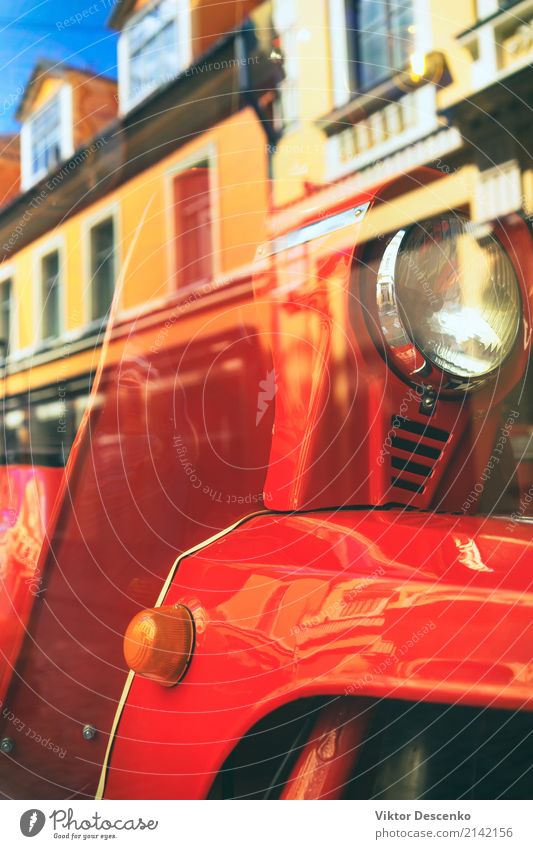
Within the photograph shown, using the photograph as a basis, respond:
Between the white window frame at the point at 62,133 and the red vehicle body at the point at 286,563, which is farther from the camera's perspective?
the white window frame at the point at 62,133

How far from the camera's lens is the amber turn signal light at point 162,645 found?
0.66 metres

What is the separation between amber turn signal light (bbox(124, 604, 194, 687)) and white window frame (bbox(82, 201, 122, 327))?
1.49 ft

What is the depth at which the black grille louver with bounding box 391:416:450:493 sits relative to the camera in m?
0.73

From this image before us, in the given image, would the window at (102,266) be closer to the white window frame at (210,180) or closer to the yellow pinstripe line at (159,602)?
the white window frame at (210,180)

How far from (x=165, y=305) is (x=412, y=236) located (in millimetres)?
336

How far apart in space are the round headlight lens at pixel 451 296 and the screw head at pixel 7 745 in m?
0.64

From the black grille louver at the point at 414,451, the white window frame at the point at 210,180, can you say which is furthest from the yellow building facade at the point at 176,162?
the black grille louver at the point at 414,451

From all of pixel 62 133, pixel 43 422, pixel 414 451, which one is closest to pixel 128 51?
pixel 62 133

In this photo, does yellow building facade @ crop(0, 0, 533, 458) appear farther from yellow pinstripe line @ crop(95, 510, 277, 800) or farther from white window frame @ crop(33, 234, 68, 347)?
yellow pinstripe line @ crop(95, 510, 277, 800)

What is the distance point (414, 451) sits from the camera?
0.74 meters

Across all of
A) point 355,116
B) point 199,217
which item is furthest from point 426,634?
point 355,116
